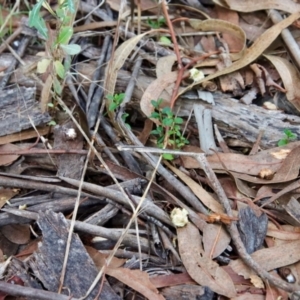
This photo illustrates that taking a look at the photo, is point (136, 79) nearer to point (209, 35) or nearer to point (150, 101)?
point (150, 101)

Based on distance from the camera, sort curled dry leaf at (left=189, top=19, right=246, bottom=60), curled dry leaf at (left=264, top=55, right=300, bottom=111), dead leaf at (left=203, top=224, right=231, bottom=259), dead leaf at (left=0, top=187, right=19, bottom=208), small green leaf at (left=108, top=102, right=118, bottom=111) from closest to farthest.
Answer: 1. dead leaf at (left=203, top=224, right=231, bottom=259)
2. dead leaf at (left=0, top=187, right=19, bottom=208)
3. small green leaf at (left=108, top=102, right=118, bottom=111)
4. curled dry leaf at (left=264, top=55, right=300, bottom=111)
5. curled dry leaf at (left=189, top=19, right=246, bottom=60)

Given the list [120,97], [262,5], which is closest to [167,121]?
[120,97]

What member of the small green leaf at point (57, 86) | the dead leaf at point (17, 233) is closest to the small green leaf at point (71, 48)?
the small green leaf at point (57, 86)

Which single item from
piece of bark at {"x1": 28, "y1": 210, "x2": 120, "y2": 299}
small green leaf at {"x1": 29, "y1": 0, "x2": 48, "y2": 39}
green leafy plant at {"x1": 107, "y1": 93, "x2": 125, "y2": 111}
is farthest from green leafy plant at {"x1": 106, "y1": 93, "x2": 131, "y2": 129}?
piece of bark at {"x1": 28, "y1": 210, "x2": 120, "y2": 299}

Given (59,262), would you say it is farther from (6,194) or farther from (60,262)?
(6,194)

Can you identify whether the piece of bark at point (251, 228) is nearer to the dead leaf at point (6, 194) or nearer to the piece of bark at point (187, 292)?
the piece of bark at point (187, 292)

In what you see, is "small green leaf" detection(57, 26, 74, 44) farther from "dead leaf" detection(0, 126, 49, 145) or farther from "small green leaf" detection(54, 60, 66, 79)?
"dead leaf" detection(0, 126, 49, 145)
